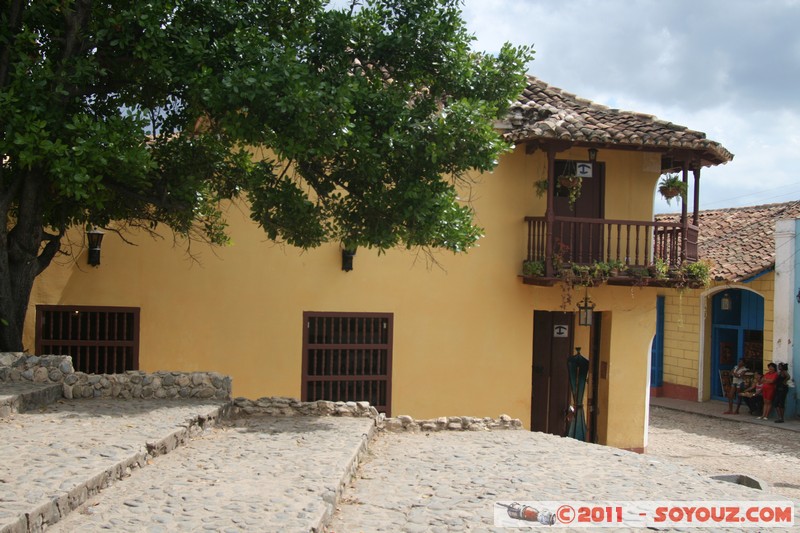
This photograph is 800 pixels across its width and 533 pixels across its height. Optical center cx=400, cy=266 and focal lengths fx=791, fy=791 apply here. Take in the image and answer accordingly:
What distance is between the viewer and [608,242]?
39.0 ft

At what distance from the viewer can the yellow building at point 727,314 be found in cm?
1864

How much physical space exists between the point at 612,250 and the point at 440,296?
2901 mm

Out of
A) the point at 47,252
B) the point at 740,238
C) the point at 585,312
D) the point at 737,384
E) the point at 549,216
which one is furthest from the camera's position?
the point at 740,238

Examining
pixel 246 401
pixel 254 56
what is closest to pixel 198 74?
pixel 254 56

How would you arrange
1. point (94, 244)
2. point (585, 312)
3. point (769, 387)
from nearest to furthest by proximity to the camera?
1. point (94, 244)
2. point (585, 312)
3. point (769, 387)

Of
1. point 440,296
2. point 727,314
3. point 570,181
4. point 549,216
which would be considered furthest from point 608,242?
point 727,314

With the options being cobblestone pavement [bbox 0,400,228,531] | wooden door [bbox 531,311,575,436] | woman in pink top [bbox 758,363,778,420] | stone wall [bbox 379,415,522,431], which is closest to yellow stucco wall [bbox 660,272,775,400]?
woman in pink top [bbox 758,363,778,420]

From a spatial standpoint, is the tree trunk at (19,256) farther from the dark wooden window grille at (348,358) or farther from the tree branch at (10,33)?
the dark wooden window grille at (348,358)

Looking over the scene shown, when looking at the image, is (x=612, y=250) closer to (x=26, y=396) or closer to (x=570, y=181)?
(x=570, y=181)

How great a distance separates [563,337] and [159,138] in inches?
302

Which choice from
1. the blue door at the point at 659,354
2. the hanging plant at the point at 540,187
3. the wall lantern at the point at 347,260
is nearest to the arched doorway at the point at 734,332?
the blue door at the point at 659,354

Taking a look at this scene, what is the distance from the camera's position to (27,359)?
781cm

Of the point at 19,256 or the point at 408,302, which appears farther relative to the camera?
the point at 408,302

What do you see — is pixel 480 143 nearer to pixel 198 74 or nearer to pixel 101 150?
pixel 198 74
